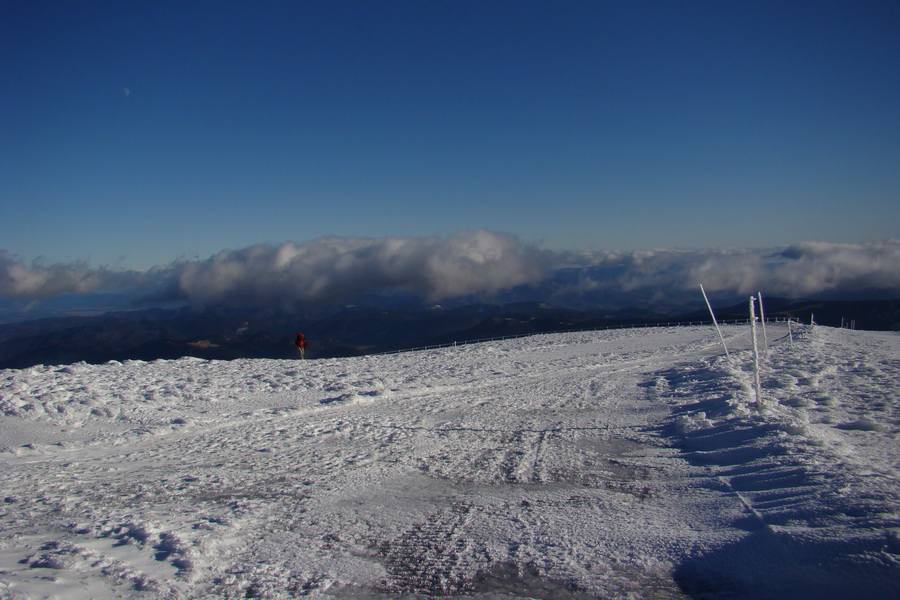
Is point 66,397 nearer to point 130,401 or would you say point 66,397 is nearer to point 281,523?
point 130,401

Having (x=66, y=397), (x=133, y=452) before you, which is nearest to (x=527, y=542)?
(x=133, y=452)

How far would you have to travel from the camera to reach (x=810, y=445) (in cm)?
998

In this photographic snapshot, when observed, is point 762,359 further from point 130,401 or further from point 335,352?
point 335,352

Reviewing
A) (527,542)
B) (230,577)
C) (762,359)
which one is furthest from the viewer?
(762,359)

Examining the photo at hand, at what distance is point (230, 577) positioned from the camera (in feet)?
21.0

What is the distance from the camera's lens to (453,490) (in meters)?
9.70

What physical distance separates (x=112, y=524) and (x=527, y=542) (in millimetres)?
6228

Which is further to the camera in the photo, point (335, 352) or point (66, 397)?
point (335, 352)

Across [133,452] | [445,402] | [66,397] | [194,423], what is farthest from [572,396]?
[66,397]

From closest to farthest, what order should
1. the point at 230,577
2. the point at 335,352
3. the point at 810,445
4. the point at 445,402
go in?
the point at 230,577
the point at 810,445
the point at 445,402
the point at 335,352

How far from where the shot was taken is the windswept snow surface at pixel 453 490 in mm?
6258

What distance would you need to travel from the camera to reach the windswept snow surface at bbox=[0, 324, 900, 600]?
6258 mm

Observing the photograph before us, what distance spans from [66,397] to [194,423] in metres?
5.10

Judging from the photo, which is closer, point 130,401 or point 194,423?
point 194,423
